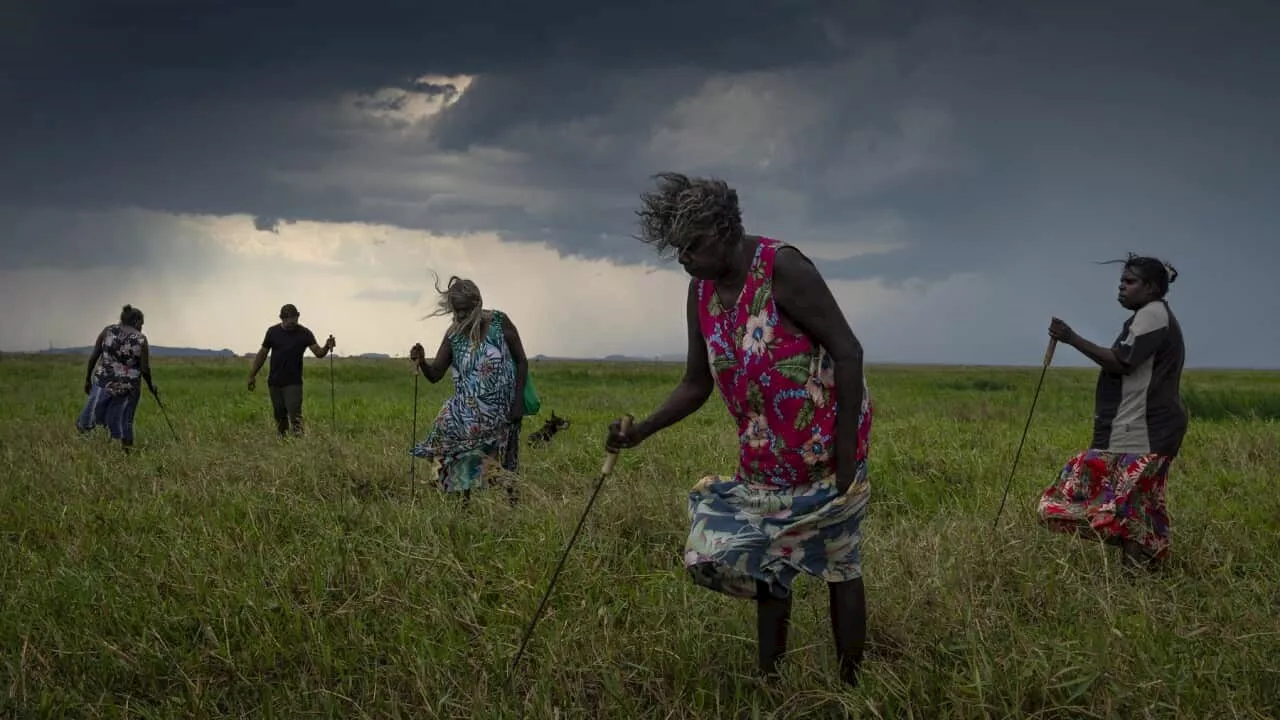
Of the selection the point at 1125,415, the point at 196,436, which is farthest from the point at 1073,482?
the point at 196,436

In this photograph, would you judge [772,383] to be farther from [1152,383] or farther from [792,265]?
[1152,383]

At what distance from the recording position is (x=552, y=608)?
453 cm

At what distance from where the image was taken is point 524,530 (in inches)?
221

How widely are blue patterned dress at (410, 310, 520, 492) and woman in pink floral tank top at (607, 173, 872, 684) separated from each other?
142 inches

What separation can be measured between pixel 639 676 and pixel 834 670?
717mm

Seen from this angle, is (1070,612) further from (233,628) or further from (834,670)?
(233,628)

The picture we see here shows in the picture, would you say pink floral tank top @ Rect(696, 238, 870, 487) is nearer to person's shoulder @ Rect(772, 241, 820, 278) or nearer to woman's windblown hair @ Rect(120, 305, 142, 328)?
person's shoulder @ Rect(772, 241, 820, 278)

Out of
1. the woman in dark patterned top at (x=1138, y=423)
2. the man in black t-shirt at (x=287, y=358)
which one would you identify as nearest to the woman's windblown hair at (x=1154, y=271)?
the woman in dark patterned top at (x=1138, y=423)

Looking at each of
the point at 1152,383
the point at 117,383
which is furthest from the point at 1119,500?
the point at 117,383

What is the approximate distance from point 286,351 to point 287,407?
685mm

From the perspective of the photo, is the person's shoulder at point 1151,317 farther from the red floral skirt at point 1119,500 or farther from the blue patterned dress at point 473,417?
the blue patterned dress at point 473,417

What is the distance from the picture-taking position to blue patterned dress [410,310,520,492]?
7.08 meters

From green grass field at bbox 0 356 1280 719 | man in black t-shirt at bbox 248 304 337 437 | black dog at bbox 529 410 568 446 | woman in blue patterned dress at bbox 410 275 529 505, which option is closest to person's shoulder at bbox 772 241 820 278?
green grass field at bbox 0 356 1280 719

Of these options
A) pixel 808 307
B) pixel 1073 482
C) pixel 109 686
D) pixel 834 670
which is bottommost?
pixel 109 686
